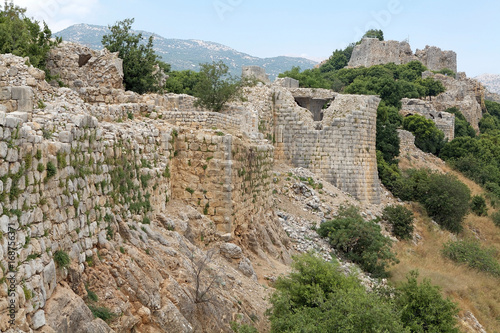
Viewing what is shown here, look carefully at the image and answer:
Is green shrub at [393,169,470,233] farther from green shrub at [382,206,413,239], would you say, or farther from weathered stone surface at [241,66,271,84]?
weathered stone surface at [241,66,271,84]

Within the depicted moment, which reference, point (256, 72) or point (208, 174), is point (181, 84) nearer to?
point (256, 72)

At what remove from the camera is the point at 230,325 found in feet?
25.5

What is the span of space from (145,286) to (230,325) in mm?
1599

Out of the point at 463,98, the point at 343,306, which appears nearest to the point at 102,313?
the point at 343,306

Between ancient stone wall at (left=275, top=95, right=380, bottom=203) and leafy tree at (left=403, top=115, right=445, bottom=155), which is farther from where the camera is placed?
leafy tree at (left=403, top=115, right=445, bottom=155)

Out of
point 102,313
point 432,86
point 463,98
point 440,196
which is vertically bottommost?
point 440,196

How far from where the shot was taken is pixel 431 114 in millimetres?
41250

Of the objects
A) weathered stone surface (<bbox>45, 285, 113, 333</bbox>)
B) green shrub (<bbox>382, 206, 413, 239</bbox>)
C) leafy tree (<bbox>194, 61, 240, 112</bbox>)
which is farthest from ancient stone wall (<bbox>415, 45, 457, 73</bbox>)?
weathered stone surface (<bbox>45, 285, 113, 333</bbox>)

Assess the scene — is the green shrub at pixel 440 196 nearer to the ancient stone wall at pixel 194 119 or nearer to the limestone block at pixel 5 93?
the ancient stone wall at pixel 194 119

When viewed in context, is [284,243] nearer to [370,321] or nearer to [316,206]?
[316,206]

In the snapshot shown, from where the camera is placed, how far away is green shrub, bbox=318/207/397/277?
1488cm

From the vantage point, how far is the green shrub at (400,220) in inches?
778

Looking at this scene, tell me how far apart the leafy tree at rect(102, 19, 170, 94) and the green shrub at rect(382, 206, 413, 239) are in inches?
368

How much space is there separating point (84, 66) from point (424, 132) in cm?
2799
